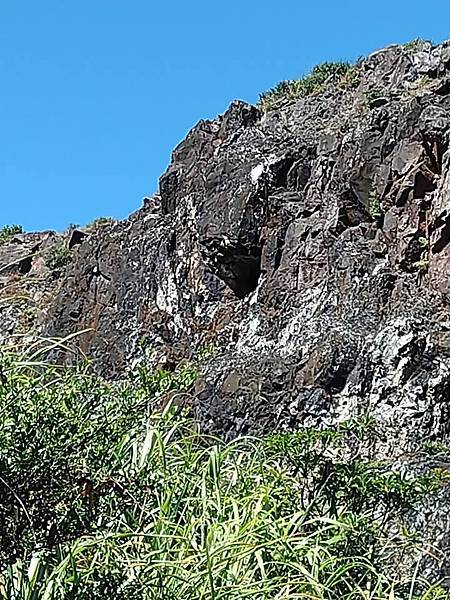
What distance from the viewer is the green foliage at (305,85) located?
18.8m

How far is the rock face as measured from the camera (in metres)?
10.8

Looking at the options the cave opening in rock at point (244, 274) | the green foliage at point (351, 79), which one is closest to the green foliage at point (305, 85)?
the green foliage at point (351, 79)

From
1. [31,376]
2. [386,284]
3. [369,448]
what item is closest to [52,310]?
[386,284]

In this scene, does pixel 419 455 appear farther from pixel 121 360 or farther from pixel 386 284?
pixel 121 360

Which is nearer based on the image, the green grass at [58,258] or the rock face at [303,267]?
the rock face at [303,267]

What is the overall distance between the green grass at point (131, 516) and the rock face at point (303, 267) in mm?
3509

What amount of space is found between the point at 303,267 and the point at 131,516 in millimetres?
9565

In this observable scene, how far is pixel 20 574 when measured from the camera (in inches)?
138

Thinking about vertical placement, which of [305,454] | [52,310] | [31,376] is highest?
[52,310]

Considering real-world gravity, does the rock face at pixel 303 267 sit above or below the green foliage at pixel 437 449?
above

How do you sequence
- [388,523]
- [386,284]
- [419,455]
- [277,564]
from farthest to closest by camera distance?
[386,284] → [419,455] → [388,523] → [277,564]

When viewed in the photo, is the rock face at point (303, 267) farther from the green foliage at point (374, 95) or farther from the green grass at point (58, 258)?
the green grass at point (58, 258)

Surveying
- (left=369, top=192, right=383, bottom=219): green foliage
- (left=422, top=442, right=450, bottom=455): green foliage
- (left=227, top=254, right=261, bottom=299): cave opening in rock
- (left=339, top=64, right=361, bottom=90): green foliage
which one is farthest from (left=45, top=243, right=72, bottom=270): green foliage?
(left=422, top=442, right=450, bottom=455): green foliage

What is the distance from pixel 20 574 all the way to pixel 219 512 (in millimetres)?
957
